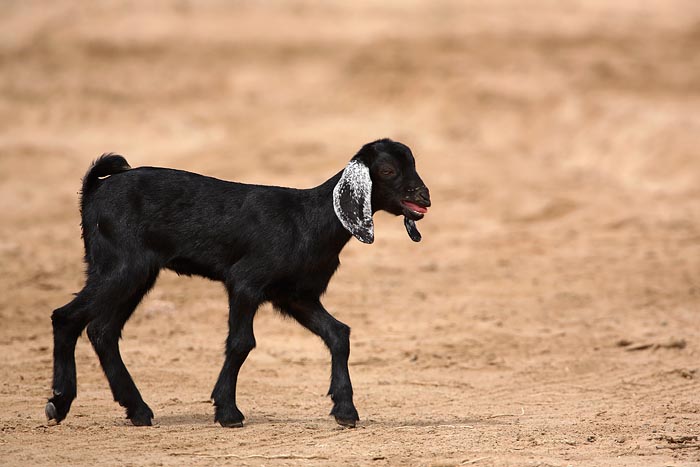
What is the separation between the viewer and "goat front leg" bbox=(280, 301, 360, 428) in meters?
7.88

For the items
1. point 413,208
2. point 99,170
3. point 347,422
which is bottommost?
point 347,422

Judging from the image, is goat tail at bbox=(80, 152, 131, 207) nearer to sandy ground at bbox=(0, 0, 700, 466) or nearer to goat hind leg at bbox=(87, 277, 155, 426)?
goat hind leg at bbox=(87, 277, 155, 426)

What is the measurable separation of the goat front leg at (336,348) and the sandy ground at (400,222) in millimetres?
183

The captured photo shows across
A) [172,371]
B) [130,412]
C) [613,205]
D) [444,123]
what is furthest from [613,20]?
[130,412]

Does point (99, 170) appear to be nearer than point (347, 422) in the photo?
No

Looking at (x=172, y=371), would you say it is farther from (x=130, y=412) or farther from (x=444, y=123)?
(x=444, y=123)

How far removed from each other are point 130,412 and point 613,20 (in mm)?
17796

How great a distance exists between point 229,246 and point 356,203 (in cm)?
91

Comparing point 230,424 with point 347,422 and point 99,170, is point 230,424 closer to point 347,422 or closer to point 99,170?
point 347,422

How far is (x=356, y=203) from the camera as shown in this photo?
787 centimetres

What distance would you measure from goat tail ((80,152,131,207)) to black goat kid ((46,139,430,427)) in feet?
0.05

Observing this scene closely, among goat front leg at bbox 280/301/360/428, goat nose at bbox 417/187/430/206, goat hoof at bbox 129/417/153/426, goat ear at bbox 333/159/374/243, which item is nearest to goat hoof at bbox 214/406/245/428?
goat hoof at bbox 129/417/153/426

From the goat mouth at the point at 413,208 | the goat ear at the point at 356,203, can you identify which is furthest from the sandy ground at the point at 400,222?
the goat mouth at the point at 413,208

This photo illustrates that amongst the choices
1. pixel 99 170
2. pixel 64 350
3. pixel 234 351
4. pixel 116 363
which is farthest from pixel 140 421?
pixel 99 170
